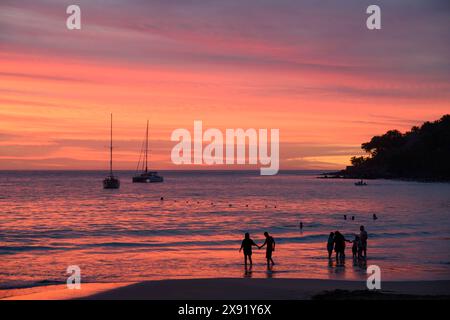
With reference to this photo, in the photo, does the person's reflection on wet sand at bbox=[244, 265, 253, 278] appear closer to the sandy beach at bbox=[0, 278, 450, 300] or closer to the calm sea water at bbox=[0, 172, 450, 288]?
the calm sea water at bbox=[0, 172, 450, 288]

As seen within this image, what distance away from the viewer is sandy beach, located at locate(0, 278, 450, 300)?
17500mm

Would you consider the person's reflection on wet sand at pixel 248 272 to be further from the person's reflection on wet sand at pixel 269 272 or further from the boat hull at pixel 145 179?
the boat hull at pixel 145 179

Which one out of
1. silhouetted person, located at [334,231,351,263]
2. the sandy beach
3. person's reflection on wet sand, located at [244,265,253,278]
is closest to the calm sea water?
person's reflection on wet sand, located at [244,265,253,278]

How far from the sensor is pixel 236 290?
19.0 m

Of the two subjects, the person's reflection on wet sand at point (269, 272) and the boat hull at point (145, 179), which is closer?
the person's reflection on wet sand at point (269, 272)

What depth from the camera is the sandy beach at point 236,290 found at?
17.5 m

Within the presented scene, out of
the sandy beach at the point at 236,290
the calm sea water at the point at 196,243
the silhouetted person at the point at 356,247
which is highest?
the silhouetted person at the point at 356,247

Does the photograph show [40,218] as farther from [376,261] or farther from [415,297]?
[415,297]

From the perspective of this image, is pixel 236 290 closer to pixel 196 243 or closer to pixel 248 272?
pixel 248 272

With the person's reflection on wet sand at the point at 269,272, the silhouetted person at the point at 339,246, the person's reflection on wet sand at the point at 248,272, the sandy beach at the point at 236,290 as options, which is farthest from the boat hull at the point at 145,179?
the sandy beach at the point at 236,290

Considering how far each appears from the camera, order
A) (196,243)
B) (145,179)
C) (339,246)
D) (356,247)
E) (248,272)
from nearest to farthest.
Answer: (248,272) < (339,246) < (356,247) < (196,243) < (145,179)

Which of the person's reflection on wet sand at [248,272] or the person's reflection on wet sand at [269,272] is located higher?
the person's reflection on wet sand at [248,272]

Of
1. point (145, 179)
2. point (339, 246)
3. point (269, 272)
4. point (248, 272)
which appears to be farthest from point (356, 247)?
point (145, 179)
